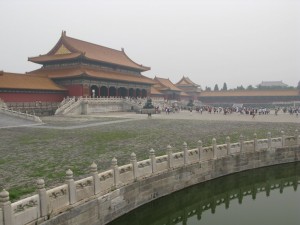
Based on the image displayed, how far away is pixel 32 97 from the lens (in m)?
39.0

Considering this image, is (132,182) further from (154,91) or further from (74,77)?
(154,91)

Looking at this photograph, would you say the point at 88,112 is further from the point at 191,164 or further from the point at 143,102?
the point at 191,164

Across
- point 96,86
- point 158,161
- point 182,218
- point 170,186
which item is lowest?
point 182,218

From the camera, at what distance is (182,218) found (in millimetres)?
10820

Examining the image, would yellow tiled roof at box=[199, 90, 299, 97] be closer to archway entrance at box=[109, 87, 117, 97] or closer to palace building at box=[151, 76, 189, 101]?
palace building at box=[151, 76, 189, 101]

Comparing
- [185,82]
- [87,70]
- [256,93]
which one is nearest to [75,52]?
[87,70]

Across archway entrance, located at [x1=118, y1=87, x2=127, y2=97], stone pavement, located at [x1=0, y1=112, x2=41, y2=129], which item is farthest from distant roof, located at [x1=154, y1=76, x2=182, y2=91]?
stone pavement, located at [x1=0, y1=112, x2=41, y2=129]

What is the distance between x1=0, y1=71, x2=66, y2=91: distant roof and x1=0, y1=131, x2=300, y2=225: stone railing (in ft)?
99.3

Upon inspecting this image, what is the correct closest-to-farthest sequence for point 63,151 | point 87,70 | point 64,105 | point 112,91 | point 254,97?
point 63,151 < point 64,105 < point 87,70 < point 112,91 < point 254,97

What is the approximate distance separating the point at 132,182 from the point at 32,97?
3351 centimetres

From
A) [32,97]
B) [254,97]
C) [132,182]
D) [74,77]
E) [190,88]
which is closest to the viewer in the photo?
[132,182]

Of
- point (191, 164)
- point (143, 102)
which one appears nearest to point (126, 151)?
point (191, 164)

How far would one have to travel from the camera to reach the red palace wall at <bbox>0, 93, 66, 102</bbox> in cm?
3589

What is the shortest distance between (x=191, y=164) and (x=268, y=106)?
215 ft
